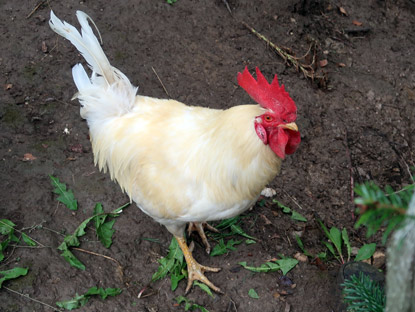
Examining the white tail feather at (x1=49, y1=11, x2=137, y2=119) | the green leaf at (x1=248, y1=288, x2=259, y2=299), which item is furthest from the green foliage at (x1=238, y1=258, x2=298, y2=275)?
the white tail feather at (x1=49, y1=11, x2=137, y2=119)

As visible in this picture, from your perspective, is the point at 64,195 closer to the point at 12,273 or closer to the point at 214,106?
the point at 12,273

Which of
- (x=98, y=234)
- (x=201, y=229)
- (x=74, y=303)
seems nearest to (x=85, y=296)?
(x=74, y=303)

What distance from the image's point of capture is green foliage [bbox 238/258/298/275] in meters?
3.74

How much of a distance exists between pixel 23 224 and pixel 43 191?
37 centimetres

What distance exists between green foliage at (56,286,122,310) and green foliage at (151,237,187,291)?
1.21ft

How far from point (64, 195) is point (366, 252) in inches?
108

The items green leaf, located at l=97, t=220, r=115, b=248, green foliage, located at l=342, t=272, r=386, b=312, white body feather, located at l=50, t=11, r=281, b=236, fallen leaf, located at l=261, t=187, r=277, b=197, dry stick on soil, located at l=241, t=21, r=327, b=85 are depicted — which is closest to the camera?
green foliage, located at l=342, t=272, r=386, b=312

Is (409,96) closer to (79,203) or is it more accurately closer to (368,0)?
(368,0)

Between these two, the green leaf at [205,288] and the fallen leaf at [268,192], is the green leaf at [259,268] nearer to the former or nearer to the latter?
the green leaf at [205,288]

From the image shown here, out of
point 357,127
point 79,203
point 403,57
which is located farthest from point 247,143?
point 403,57

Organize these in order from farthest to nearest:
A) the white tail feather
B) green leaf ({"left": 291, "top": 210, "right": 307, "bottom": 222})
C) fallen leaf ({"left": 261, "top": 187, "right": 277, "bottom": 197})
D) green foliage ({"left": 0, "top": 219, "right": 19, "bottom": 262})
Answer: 1. fallen leaf ({"left": 261, "top": 187, "right": 277, "bottom": 197})
2. green leaf ({"left": 291, "top": 210, "right": 307, "bottom": 222})
3. green foliage ({"left": 0, "top": 219, "right": 19, "bottom": 262})
4. the white tail feather

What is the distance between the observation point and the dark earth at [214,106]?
366 cm

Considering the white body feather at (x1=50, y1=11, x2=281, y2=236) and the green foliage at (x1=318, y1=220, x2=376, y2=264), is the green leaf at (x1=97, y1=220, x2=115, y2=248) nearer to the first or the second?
the white body feather at (x1=50, y1=11, x2=281, y2=236)

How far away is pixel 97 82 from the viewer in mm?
3316
